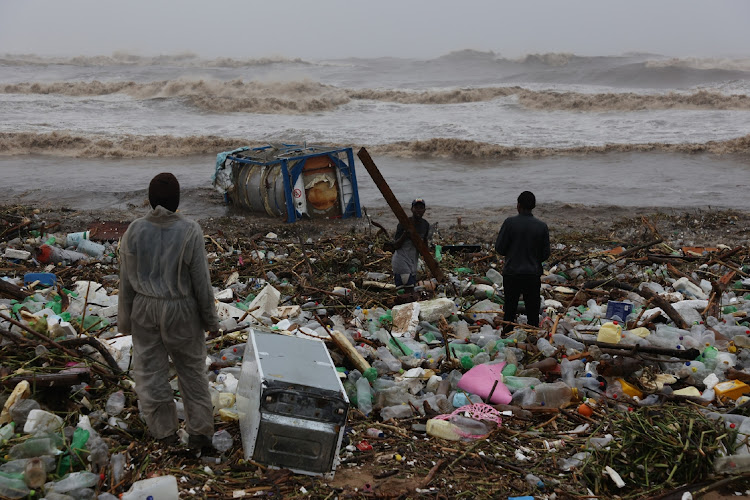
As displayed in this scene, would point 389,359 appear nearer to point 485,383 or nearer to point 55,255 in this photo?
point 485,383

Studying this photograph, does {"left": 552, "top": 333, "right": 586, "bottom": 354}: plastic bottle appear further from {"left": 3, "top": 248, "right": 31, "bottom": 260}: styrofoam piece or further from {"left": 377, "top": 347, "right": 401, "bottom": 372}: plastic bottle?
{"left": 3, "top": 248, "right": 31, "bottom": 260}: styrofoam piece

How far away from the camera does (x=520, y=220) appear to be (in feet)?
19.0

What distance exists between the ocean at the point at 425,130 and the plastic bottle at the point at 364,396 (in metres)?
9.64

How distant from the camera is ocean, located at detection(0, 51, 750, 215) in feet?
52.5

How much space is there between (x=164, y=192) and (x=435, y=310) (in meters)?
3.20

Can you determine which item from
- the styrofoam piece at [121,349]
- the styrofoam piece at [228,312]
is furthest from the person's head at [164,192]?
the styrofoam piece at [228,312]

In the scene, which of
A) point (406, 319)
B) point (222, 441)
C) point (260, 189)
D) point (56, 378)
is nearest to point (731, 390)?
point (406, 319)

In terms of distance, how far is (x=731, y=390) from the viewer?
4457mm

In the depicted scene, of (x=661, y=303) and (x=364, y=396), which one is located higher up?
(x=661, y=303)

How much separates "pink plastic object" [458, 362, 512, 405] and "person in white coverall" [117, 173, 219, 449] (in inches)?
71.4

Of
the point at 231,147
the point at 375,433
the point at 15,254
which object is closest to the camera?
the point at 375,433

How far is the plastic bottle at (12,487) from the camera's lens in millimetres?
3047

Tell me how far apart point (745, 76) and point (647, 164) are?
23.2 metres

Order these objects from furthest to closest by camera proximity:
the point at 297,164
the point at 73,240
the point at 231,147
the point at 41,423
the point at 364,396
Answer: the point at 231,147 → the point at 297,164 → the point at 73,240 → the point at 364,396 → the point at 41,423
